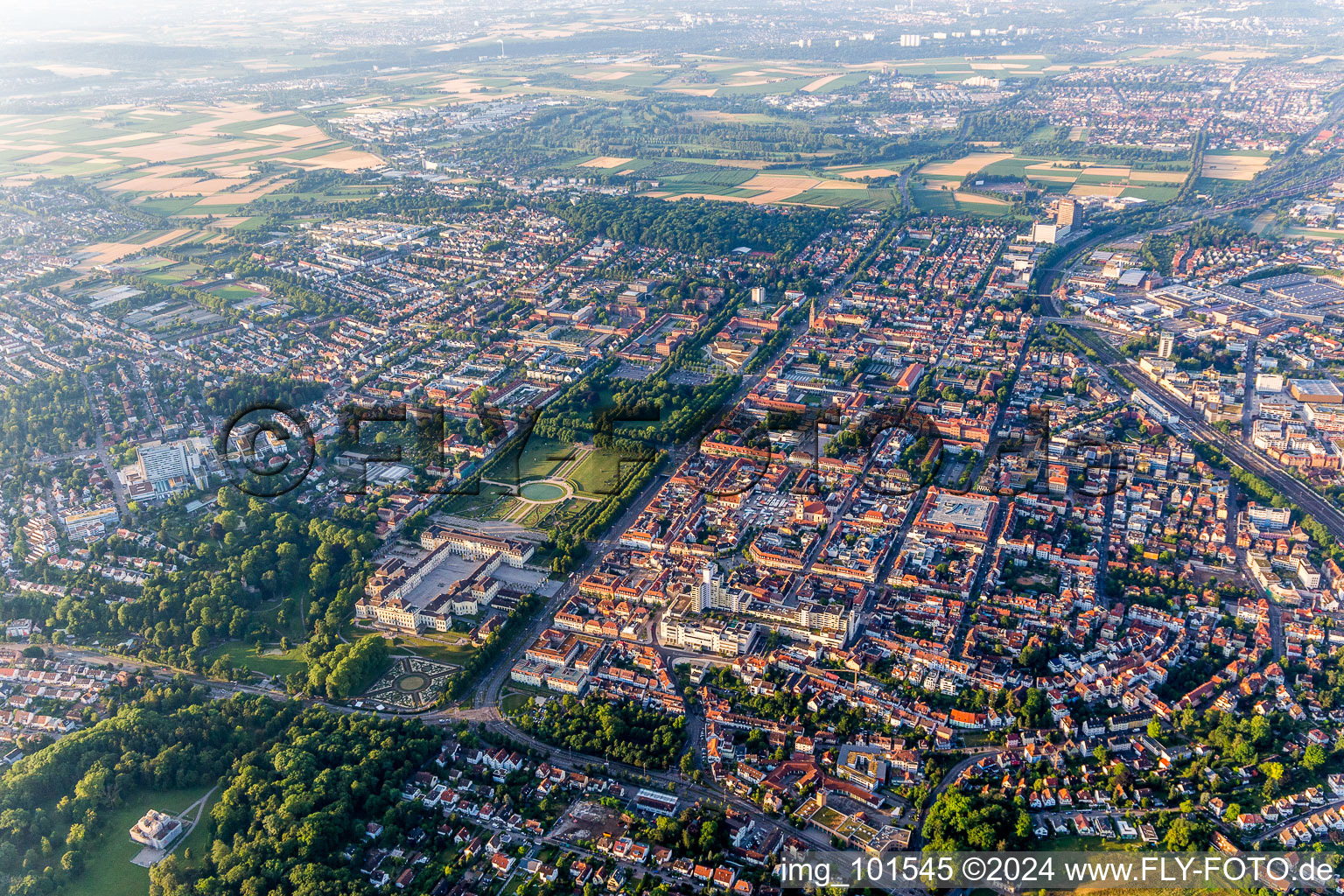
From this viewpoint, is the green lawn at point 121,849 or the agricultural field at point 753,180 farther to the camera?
the agricultural field at point 753,180

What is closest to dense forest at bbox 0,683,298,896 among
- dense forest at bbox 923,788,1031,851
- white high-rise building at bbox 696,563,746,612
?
white high-rise building at bbox 696,563,746,612

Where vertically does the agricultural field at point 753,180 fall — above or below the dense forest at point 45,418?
above

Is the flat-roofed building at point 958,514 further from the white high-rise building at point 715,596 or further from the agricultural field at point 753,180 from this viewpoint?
the agricultural field at point 753,180

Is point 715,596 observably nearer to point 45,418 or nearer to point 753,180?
point 45,418

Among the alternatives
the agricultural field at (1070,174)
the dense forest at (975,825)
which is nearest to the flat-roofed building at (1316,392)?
the dense forest at (975,825)

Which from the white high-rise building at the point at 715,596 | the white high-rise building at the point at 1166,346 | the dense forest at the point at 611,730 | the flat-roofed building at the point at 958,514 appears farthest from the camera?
the white high-rise building at the point at 1166,346

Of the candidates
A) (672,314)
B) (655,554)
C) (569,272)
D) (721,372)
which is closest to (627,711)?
(655,554)

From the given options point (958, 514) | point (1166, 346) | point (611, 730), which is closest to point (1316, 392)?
point (1166, 346)

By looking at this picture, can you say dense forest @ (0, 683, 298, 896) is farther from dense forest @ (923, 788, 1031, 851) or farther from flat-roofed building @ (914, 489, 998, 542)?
flat-roofed building @ (914, 489, 998, 542)
